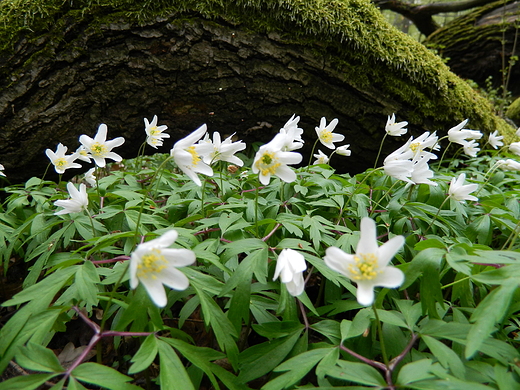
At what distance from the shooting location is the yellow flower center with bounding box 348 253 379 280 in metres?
1.26

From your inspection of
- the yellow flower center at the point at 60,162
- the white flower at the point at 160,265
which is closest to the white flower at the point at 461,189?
the white flower at the point at 160,265

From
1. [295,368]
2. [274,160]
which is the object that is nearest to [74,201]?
[274,160]

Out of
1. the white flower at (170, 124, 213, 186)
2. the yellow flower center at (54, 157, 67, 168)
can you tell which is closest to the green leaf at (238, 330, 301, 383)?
the white flower at (170, 124, 213, 186)

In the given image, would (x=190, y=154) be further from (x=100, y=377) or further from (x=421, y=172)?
(x=421, y=172)

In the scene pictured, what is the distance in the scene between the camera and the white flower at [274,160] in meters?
1.70

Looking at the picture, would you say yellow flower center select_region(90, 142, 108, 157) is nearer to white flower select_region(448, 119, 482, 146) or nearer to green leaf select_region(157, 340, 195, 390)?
green leaf select_region(157, 340, 195, 390)

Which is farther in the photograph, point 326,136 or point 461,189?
point 326,136

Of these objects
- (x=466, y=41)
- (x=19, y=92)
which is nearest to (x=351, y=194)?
(x=19, y=92)

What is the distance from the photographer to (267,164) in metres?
1.75

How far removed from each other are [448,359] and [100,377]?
4.24ft

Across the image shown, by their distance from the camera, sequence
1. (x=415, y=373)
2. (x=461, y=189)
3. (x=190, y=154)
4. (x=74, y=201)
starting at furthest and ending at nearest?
(x=461, y=189) → (x=74, y=201) → (x=190, y=154) → (x=415, y=373)

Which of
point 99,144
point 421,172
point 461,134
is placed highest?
point 461,134

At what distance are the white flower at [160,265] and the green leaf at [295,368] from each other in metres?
0.51

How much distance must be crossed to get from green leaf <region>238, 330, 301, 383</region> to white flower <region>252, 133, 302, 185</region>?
29.6 inches
